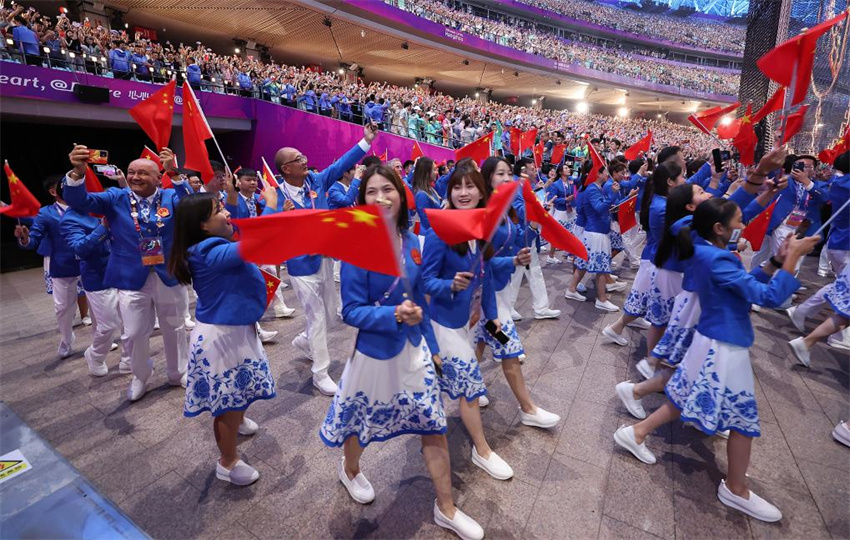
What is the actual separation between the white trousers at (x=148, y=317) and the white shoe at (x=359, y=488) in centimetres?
226

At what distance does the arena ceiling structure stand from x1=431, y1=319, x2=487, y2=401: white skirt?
18.3 meters

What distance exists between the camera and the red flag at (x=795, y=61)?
121 inches

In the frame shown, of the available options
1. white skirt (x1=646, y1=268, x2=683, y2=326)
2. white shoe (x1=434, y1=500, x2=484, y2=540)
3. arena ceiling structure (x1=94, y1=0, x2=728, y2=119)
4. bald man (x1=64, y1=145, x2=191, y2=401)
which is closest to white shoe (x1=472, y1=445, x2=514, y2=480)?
white shoe (x1=434, y1=500, x2=484, y2=540)

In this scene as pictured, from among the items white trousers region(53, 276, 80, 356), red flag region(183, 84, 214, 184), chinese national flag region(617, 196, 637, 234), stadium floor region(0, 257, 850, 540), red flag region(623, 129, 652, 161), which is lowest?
stadium floor region(0, 257, 850, 540)

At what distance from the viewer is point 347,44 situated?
21047mm

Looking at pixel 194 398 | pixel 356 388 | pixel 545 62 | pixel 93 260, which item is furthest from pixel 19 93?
pixel 545 62

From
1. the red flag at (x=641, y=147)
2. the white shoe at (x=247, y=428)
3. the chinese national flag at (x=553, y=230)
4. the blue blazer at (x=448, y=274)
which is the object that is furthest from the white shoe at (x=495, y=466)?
the red flag at (x=641, y=147)

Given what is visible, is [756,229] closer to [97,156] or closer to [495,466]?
[495,466]

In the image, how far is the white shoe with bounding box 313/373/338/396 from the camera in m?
3.68

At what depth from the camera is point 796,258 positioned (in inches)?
79.1

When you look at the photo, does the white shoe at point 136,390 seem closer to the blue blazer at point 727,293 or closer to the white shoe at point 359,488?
the white shoe at point 359,488

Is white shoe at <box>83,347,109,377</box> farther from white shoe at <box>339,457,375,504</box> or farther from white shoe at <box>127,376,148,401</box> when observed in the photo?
white shoe at <box>339,457,375,504</box>

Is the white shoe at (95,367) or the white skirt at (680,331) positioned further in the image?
the white shoe at (95,367)

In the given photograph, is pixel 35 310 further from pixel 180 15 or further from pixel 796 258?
pixel 180 15
